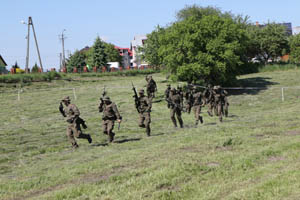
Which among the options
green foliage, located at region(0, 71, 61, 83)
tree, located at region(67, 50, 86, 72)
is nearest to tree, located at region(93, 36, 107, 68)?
tree, located at region(67, 50, 86, 72)

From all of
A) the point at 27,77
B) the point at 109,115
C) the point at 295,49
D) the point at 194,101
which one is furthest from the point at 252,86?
the point at 109,115

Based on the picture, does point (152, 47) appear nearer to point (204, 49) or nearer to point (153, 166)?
point (204, 49)

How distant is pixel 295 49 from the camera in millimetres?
76312

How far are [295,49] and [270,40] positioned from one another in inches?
193

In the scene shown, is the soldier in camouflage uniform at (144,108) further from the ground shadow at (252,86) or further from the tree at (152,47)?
the tree at (152,47)

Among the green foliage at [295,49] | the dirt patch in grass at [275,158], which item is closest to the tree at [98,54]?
the green foliage at [295,49]

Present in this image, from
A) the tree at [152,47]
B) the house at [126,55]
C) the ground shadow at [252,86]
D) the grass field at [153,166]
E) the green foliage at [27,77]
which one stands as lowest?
the grass field at [153,166]

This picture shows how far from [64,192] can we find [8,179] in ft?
9.49

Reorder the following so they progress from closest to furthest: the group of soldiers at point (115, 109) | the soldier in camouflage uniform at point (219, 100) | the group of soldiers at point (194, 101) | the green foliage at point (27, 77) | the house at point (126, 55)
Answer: the group of soldiers at point (115, 109), the group of soldiers at point (194, 101), the soldier in camouflage uniform at point (219, 100), the green foliage at point (27, 77), the house at point (126, 55)

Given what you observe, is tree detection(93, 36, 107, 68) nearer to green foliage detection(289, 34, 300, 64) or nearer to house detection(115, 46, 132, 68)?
green foliage detection(289, 34, 300, 64)

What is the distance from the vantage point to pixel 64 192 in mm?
8031

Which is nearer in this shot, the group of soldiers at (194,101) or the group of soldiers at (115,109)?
the group of soldiers at (115,109)

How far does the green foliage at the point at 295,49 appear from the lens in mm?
74250

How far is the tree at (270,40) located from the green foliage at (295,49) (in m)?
1.64
